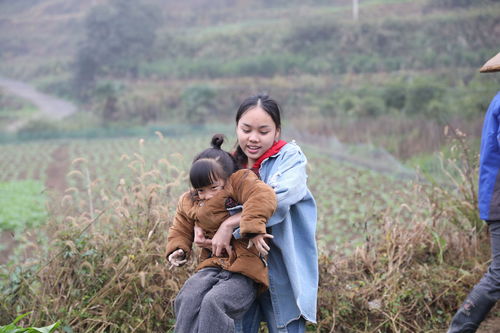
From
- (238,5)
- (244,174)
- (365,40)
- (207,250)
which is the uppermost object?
(238,5)

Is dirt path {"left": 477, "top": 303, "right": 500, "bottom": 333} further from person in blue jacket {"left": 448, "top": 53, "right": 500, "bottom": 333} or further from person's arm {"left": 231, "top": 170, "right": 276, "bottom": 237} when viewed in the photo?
person's arm {"left": 231, "top": 170, "right": 276, "bottom": 237}

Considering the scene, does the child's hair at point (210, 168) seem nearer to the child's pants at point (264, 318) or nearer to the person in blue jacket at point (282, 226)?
the person in blue jacket at point (282, 226)

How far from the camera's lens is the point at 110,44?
2909 centimetres

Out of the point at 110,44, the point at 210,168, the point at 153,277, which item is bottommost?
the point at 153,277

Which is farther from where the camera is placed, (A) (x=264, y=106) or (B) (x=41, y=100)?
(B) (x=41, y=100)

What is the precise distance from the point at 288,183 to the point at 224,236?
334 mm

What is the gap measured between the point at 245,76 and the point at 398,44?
8.34 metres

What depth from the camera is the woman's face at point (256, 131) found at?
216 centimetres

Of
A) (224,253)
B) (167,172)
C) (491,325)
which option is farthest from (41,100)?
(224,253)

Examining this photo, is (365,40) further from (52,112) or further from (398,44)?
(52,112)

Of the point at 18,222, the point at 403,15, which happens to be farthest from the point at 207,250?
the point at 403,15

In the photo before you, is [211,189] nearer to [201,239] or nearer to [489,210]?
[201,239]

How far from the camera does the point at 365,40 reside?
26.8m

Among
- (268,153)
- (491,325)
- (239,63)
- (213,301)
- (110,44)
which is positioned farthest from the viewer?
(110,44)
